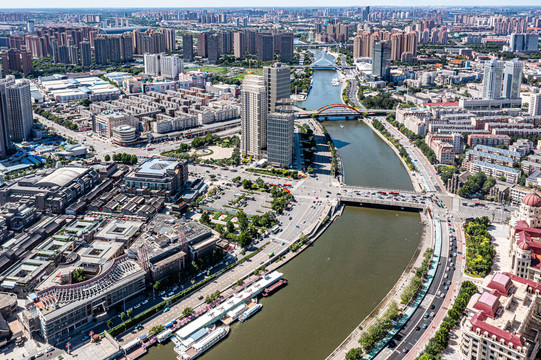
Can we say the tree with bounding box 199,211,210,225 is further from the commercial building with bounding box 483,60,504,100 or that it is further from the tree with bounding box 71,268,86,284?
the commercial building with bounding box 483,60,504,100

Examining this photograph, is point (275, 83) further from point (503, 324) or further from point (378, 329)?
point (503, 324)

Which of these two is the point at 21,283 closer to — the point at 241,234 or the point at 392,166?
the point at 241,234

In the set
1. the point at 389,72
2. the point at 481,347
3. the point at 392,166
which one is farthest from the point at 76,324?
the point at 389,72

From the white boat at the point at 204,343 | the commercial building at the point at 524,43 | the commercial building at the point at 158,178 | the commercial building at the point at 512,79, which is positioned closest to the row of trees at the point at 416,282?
the white boat at the point at 204,343

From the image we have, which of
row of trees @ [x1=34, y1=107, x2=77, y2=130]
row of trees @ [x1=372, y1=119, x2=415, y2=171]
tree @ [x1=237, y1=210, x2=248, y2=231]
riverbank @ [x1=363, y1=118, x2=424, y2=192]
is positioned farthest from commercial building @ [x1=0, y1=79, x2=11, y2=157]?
row of trees @ [x1=372, y1=119, x2=415, y2=171]

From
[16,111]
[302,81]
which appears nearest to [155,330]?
[16,111]
